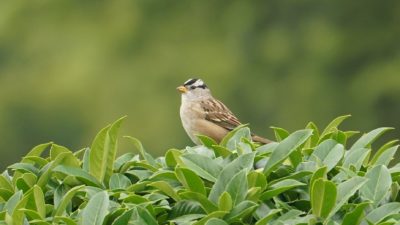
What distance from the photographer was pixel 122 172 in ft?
14.0

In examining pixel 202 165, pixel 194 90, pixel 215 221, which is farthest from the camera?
pixel 194 90

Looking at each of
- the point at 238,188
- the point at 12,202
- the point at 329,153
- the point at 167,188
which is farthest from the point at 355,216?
the point at 12,202

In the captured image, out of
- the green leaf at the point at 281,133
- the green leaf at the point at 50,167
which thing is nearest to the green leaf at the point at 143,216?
the green leaf at the point at 50,167

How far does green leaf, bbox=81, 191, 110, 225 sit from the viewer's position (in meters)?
3.75

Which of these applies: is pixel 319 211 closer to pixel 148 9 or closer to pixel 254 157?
pixel 254 157

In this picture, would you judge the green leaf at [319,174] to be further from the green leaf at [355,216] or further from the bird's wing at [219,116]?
the bird's wing at [219,116]

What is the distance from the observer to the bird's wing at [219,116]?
8.97 m

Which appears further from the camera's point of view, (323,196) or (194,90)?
(194,90)

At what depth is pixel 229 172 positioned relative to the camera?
12.8 ft

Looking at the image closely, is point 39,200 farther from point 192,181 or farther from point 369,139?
point 369,139

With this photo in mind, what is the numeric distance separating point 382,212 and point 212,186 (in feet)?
1.67

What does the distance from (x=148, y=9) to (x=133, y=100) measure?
3.60 meters

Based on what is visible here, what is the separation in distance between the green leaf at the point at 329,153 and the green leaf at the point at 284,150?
0.38 ft

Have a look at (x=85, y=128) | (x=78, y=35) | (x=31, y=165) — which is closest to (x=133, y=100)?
(x=85, y=128)
